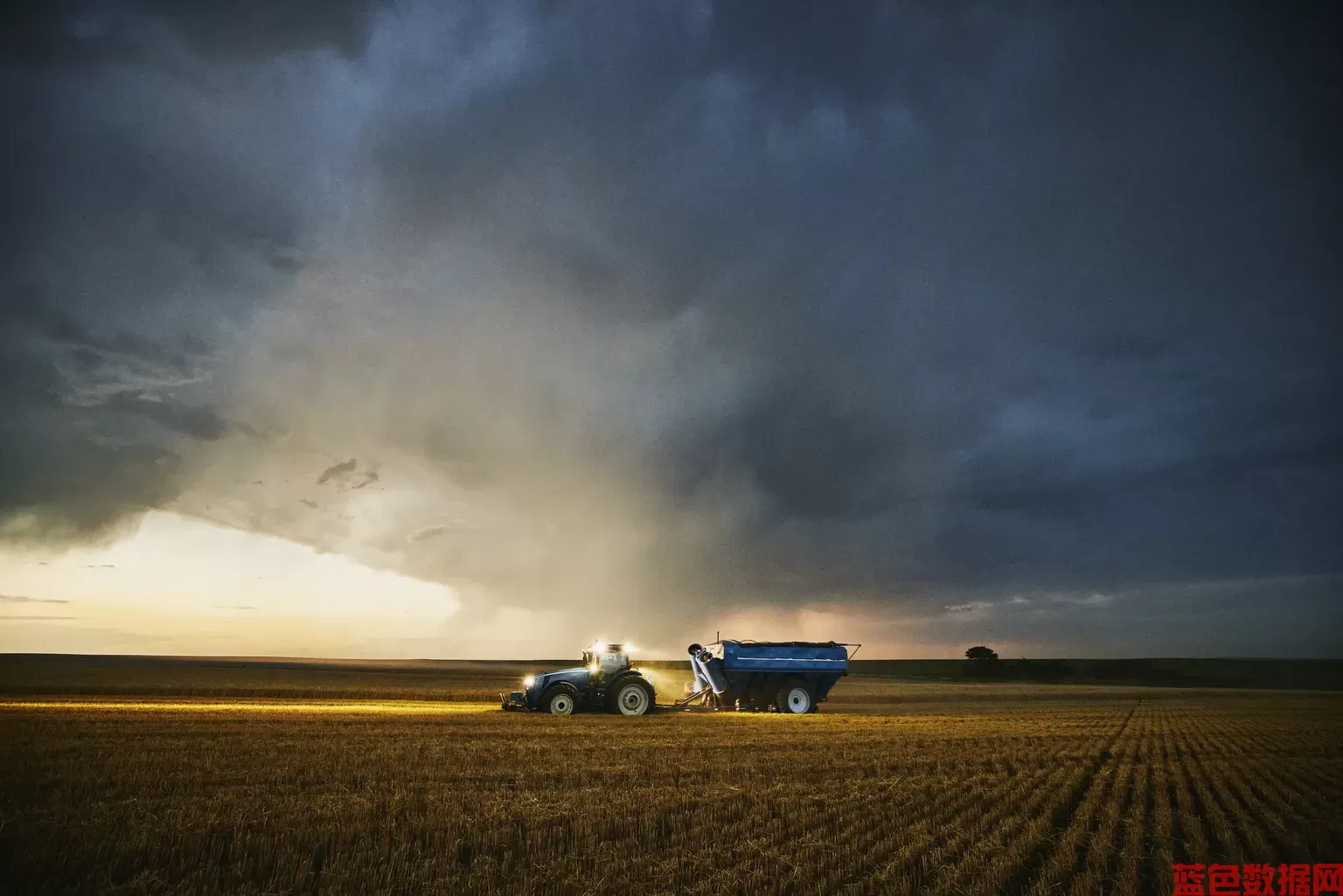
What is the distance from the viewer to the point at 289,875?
21.6ft

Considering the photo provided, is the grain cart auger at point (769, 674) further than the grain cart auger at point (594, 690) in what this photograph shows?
Yes

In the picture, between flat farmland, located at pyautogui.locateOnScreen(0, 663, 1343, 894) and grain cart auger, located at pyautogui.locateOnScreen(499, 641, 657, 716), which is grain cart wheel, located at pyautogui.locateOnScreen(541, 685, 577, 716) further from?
flat farmland, located at pyautogui.locateOnScreen(0, 663, 1343, 894)

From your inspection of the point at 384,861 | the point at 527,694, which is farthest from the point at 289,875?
the point at 527,694

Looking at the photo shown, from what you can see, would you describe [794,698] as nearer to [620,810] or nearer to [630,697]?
[630,697]

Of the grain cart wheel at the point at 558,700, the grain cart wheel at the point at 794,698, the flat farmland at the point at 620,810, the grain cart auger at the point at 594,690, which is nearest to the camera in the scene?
the flat farmland at the point at 620,810

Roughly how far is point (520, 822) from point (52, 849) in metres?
4.42

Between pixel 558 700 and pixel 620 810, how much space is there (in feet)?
49.6

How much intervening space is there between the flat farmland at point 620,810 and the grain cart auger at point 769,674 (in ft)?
32.4

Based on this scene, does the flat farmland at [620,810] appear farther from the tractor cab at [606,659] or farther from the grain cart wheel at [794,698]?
the grain cart wheel at [794,698]

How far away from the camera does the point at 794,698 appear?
28.0 meters

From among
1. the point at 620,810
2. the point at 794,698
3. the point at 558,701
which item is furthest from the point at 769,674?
the point at 620,810

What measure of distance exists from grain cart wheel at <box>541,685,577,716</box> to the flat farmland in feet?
19.4

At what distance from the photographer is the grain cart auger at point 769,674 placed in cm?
2786

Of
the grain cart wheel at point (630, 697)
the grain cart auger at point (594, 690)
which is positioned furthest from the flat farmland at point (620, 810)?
the grain cart wheel at point (630, 697)
